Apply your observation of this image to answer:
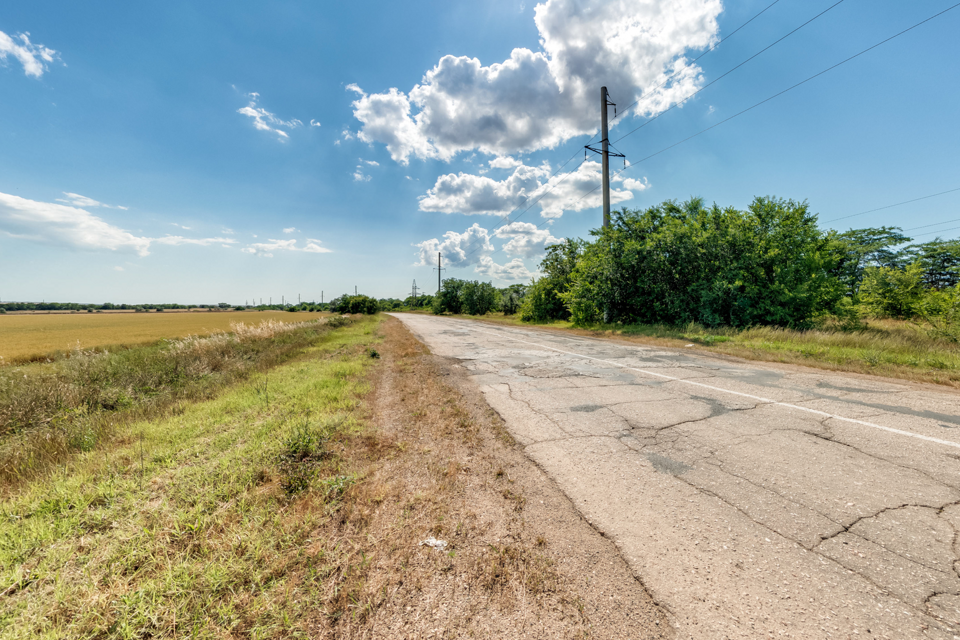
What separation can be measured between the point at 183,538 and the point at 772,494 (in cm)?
461

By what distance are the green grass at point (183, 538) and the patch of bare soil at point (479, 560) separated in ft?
0.84

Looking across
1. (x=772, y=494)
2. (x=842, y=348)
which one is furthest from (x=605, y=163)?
(x=772, y=494)

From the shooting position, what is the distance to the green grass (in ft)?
5.83

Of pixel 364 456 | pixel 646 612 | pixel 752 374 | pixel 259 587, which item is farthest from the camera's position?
pixel 752 374

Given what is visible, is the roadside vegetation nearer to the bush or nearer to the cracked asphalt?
the bush

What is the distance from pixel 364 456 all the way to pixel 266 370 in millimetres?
7399

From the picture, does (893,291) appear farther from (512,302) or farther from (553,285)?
(512,302)

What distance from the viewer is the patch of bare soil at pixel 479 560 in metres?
1.75

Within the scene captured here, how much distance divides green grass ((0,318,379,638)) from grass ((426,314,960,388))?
34.2 feet

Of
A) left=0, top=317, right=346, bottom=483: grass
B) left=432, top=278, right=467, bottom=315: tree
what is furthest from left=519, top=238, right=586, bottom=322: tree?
left=432, top=278, right=467, bottom=315: tree

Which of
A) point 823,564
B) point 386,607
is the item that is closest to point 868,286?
point 823,564

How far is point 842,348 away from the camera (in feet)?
30.8

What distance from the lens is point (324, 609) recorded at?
1832 millimetres

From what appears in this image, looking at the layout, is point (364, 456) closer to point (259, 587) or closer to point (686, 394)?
point (259, 587)
